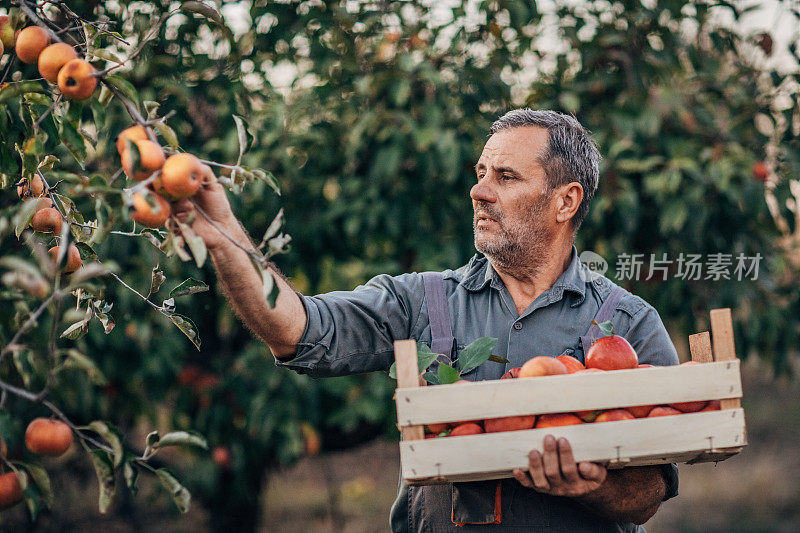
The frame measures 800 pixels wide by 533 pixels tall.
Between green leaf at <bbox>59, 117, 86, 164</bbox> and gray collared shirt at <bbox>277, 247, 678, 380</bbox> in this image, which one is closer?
green leaf at <bbox>59, 117, 86, 164</bbox>

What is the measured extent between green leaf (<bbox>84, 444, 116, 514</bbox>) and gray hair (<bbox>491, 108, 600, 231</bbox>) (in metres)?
1.13

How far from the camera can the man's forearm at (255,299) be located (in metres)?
1.42

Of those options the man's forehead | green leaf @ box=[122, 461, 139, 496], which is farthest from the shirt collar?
green leaf @ box=[122, 461, 139, 496]

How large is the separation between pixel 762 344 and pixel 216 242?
2.53 m


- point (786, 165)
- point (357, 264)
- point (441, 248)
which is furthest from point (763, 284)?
point (357, 264)

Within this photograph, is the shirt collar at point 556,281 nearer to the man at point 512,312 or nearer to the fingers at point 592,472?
the man at point 512,312

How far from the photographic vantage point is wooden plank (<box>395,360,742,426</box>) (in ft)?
4.53

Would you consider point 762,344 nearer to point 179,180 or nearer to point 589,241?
point 589,241

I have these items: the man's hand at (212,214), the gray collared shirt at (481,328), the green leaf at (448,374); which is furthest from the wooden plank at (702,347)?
the man's hand at (212,214)

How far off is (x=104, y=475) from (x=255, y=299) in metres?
0.40

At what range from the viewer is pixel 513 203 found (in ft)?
6.06

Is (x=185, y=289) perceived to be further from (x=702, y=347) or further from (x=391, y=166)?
(x=391, y=166)

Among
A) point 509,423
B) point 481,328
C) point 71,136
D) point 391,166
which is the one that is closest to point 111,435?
point 71,136

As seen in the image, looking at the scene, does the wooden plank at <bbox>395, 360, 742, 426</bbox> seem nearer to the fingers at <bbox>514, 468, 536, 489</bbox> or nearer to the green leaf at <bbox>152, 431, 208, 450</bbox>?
the fingers at <bbox>514, 468, 536, 489</bbox>
